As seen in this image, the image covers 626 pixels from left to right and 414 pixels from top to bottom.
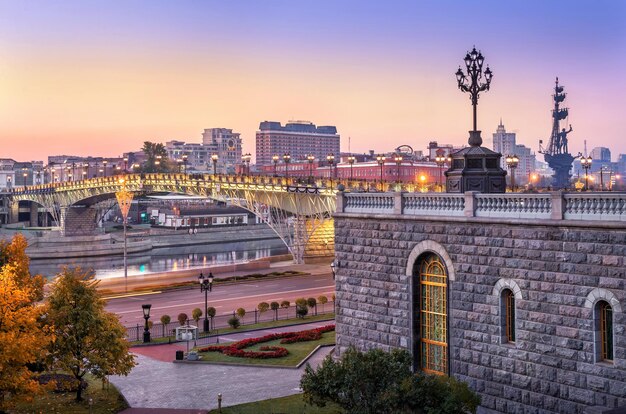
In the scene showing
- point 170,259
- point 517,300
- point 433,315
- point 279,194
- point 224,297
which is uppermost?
point 279,194

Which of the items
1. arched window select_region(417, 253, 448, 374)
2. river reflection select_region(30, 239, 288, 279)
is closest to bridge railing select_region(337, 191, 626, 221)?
arched window select_region(417, 253, 448, 374)

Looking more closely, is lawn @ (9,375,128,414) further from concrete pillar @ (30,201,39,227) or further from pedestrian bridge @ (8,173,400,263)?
concrete pillar @ (30,201,39,227)

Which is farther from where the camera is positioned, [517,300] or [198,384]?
[198,384]

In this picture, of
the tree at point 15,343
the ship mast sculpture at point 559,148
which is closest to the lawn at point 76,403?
the tree at point 15,343

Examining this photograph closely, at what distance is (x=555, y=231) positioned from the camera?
21078mm

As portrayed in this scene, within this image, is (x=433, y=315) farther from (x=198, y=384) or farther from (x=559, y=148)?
(x=559, y=148)

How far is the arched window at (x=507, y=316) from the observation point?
73.9 ft

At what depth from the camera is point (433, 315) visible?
25.2 meters

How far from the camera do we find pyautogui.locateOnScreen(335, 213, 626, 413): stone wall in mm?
19984

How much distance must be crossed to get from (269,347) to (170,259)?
273ft

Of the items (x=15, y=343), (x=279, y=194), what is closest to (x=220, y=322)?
(x=15, y=343)

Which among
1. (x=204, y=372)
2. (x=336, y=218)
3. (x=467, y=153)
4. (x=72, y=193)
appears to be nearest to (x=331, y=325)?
(x=204, y=372)

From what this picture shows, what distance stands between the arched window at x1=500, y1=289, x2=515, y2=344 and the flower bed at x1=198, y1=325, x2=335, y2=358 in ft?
45.6

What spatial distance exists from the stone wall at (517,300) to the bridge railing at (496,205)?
0.31m
